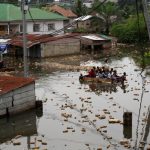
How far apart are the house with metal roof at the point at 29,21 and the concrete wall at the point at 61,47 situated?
731 centimetres

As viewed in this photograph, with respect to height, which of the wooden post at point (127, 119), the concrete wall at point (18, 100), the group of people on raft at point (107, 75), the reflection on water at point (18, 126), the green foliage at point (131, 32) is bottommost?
the reflection on water at point (18, 126)

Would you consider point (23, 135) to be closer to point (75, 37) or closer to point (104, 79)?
point (104, 79)

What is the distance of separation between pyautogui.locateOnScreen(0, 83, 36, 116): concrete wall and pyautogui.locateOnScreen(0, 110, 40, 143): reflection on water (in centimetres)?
39

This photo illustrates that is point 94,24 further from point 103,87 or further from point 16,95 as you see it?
point 16,95

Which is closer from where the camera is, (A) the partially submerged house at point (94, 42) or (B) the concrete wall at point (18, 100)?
(B) the concrete wall at point (18, 100)

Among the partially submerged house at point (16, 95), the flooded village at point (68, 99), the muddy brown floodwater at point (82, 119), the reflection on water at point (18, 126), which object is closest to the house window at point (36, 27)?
the flooded village at point (68, 99)

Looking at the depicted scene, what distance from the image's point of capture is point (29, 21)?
62.4 meters

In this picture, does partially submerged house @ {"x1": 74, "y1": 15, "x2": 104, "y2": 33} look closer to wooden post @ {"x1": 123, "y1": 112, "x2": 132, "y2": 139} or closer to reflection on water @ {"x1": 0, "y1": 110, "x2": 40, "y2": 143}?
reflection on water @ {"x1": 0, "y1": 110, "x2": 40, "y2": 143}

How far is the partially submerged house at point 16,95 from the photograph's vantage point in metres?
23.9

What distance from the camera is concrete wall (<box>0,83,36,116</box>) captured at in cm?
2389

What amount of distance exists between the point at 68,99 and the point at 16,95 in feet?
17.8

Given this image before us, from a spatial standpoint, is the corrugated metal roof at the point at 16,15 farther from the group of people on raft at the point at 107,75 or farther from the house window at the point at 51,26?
the group of people on raft at the point at 107,75

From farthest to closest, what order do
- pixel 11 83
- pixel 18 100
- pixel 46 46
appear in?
pixel 46 46
pixel 11 83
pixel 18 100

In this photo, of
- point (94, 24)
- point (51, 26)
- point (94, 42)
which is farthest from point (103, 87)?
point (94, 24)
